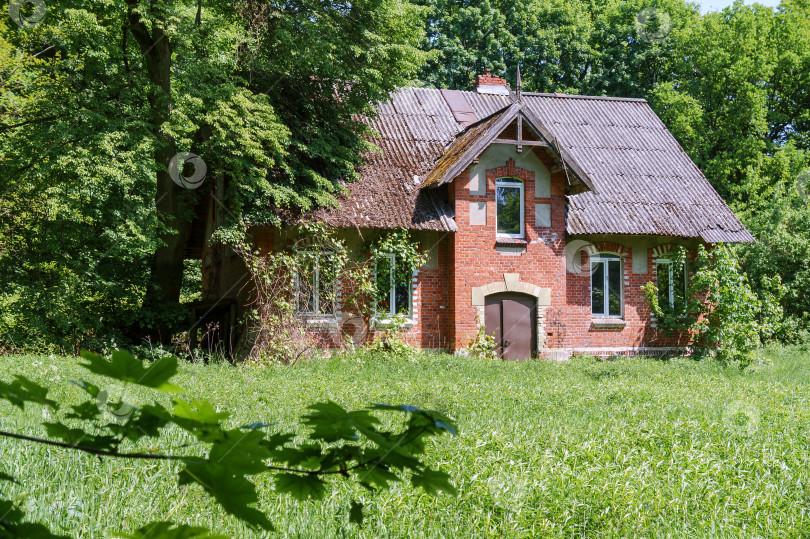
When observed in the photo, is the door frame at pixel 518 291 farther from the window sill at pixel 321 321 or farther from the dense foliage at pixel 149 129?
the dense foliage at pixel 149 129

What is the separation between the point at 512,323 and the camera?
675 inches

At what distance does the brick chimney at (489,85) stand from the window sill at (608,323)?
849 cm

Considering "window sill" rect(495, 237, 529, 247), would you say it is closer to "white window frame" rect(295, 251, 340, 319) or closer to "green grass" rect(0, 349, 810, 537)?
"white window frame" rect(295, 251, 340, 319)

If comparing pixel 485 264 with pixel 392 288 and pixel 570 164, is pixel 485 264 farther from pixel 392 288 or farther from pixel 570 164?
pixel 570 164

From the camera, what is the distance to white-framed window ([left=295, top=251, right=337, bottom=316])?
15.4 m

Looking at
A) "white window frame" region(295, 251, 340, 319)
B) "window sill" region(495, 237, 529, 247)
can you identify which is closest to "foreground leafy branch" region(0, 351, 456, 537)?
"white window frame" region(295, 251, 340, 319)

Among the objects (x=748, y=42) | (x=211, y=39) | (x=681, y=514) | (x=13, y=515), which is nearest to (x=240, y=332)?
(x=211, y=39)

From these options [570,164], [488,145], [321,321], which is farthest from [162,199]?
[570,164]

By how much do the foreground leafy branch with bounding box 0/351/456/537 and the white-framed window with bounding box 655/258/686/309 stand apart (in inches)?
746

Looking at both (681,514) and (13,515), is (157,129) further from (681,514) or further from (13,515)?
(13,515)

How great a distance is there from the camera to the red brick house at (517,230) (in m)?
16.5

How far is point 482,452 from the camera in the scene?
597 centimetres

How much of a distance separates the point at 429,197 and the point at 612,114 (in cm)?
893

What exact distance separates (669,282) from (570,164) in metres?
5.17
